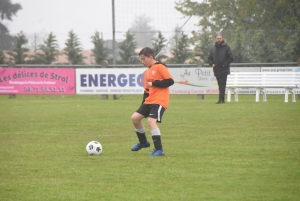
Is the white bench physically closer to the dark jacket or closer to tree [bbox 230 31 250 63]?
the dark jacket

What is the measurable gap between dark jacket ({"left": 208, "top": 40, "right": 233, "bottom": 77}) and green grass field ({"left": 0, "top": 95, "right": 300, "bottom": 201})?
14.7 feet

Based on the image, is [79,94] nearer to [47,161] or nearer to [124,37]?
[124,37]

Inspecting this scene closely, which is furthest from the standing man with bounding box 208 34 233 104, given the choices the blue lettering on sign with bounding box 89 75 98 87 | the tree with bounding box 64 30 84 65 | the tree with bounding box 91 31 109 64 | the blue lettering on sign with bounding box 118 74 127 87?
the tree with bounding box 64 30 84 65

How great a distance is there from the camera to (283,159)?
878cm

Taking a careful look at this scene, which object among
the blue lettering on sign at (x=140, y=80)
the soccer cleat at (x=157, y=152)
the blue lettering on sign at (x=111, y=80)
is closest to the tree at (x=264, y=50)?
the blue lettering on sign at (x=140, y=80)

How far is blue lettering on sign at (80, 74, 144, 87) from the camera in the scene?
86.2ft

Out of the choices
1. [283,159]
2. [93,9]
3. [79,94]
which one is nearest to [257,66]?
[79,94]

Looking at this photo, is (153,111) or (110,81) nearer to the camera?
(153,111)

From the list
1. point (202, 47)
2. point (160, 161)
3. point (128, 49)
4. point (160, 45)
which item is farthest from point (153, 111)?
point (128, 49)

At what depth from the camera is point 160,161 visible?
885cm

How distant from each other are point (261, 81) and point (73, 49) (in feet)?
40.9

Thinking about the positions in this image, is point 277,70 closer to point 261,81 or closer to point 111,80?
point 261,81

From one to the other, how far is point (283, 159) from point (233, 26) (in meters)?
29.1

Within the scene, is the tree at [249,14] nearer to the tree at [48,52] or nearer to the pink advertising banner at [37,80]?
the tree at [48,52]
